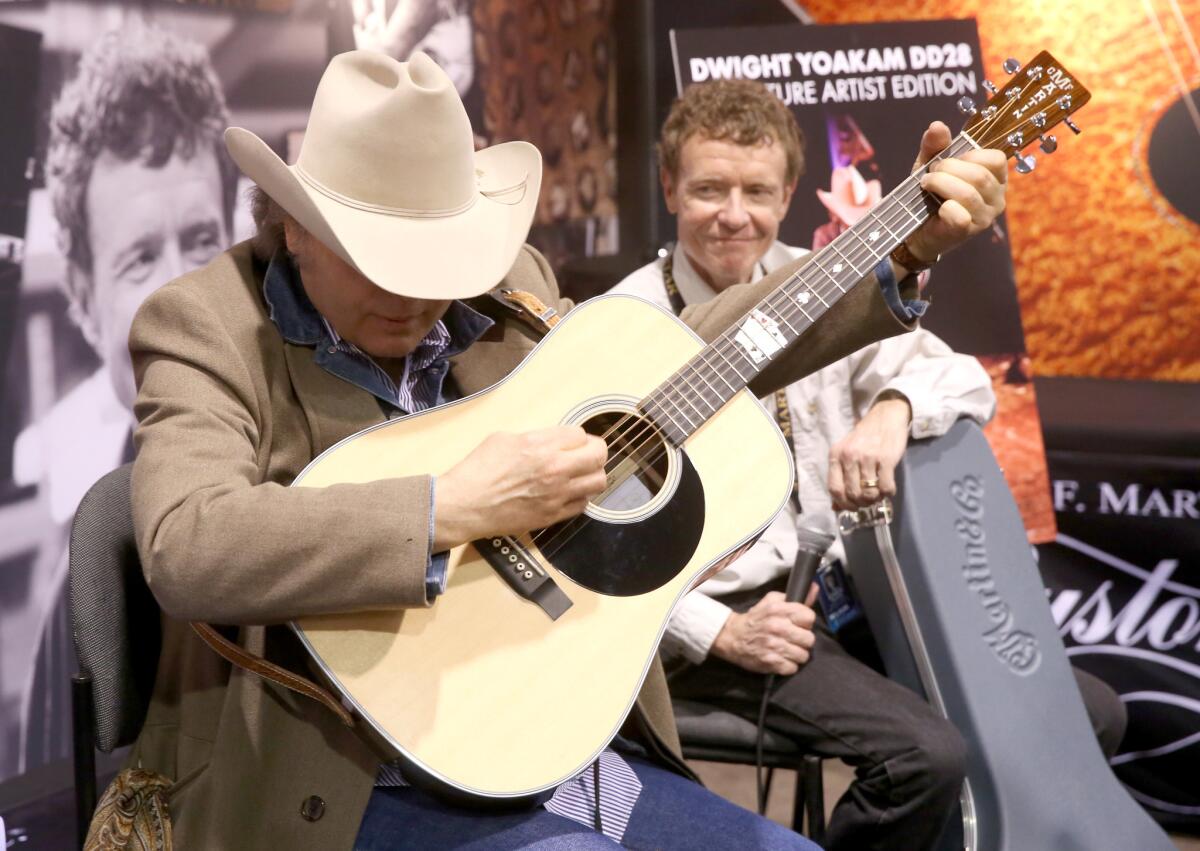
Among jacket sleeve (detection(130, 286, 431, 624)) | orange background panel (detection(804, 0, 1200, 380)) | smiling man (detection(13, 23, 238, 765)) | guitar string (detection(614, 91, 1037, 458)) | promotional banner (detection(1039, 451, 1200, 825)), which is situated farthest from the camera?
orange background panel (detection(804, 0, 1200, 380))

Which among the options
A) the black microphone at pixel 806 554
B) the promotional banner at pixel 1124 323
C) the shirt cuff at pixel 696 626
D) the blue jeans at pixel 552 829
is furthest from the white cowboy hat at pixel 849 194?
the blue jeans at pixel 552 829

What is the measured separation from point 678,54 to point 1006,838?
2.26 m

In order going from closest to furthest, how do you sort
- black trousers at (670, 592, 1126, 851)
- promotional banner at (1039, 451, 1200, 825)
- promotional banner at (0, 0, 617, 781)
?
black trousers at (670, 592, 1126, 851), promotional banner at (0, 0, 617, 781), promotional banner at (1039, 451, 1200, 825)

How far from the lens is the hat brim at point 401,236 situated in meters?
1.42

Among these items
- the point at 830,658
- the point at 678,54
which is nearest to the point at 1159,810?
the point at 830,658

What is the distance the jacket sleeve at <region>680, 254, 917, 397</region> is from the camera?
1.71m

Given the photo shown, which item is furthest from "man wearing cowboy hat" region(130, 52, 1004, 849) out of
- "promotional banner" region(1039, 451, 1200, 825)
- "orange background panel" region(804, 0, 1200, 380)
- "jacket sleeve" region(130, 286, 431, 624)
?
"orange background panel" region(804, 0, 1200, 380)

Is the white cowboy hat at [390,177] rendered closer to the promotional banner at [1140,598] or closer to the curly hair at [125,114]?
the curly hair at [125,114]

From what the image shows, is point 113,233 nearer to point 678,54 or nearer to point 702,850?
point 678,54

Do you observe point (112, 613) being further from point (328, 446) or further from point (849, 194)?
point (849, 194)

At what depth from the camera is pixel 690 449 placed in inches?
63.2

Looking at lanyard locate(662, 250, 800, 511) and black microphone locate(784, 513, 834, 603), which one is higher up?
lanyard locate(662, 250, 800, 511)

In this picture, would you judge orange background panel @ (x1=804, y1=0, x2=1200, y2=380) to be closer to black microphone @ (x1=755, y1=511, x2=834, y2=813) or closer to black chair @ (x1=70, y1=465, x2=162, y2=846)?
black microphone @ (x1=755, y1=511, x2=834, y2=813)

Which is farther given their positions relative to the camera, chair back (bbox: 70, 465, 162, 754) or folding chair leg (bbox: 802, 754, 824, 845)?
folding chair leg (bbox: 802, 754, 824, 845)
